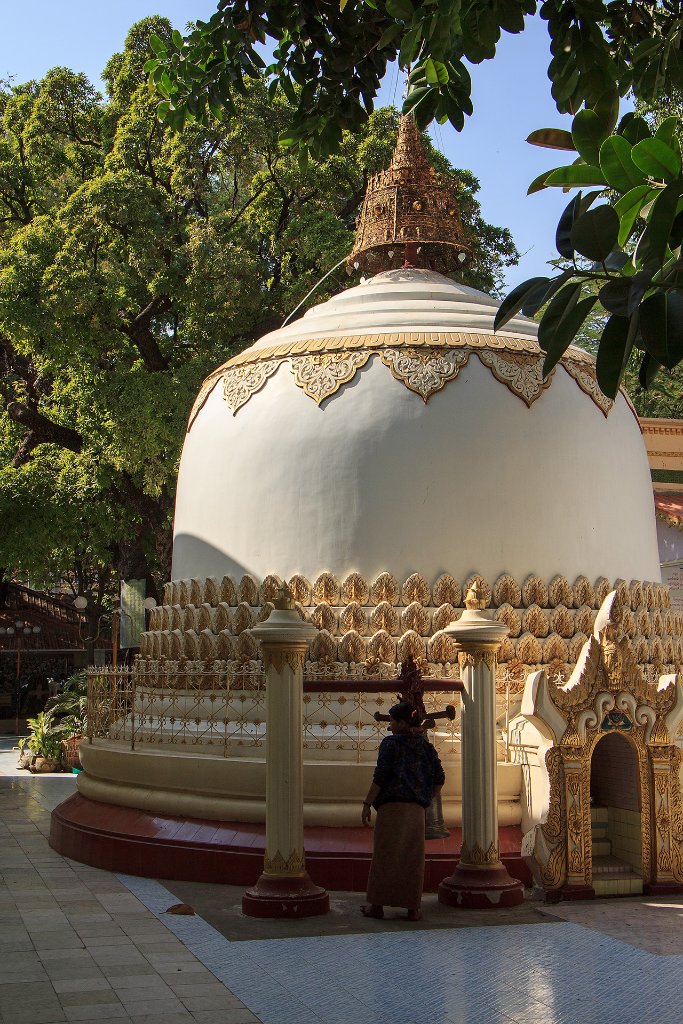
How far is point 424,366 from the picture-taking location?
10.7m

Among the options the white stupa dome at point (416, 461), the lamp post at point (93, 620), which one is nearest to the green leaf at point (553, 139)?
the white stupa dome at point (416, 461)

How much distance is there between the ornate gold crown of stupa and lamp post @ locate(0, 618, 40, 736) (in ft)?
43.4

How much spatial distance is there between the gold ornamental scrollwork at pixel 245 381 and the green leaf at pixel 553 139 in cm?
741

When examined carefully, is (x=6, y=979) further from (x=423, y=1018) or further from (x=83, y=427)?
(x=83, y=427)

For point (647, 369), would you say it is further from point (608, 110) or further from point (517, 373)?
point (517, 373)

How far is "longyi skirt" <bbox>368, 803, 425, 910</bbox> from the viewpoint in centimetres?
753

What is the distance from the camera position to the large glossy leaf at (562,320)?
3.30 m

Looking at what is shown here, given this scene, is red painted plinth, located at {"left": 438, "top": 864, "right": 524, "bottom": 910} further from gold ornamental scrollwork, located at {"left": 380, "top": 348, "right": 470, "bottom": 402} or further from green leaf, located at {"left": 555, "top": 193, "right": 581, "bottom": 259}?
green leaf, located at {"left": 555, "top": 193, "right": 581, "bottom": 259}

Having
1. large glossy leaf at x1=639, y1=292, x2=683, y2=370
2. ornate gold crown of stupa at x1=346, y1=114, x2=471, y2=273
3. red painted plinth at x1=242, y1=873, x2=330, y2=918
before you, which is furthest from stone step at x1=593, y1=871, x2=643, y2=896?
ornate gold crown of stupa at x1=346, y1=114, x2=471, y2=273

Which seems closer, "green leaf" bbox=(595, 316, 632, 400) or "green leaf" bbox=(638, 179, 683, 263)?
"green leaf" bbox=(638, 179, 683, 263)

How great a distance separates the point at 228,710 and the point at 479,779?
2.65 meters

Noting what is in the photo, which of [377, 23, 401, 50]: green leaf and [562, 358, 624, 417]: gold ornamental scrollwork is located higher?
[377, 23, 401, 50]: green leaf

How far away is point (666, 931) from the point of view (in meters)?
7.41

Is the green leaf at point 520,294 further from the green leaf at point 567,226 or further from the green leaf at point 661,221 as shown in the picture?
the green leaf at point 661,221
